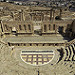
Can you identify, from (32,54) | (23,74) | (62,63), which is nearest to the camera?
(23,74)

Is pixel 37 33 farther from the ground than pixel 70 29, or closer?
closer

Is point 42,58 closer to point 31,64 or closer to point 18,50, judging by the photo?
point 31,64

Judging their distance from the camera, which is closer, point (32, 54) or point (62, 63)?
point (62, 63)

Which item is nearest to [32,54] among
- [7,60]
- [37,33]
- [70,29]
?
[7,60]

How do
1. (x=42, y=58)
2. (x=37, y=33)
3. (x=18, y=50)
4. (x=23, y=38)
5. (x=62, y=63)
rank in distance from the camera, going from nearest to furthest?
(x=62, y=63) → (x=42, y=58) → (x=18, y=50) → (x=23, y=38) → (x=37, y=33)

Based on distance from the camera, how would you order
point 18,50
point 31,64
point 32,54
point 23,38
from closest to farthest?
point 31,64 < point 32,54 < point 18,50 < point 23,38

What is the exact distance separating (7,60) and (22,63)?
2912 millimetres

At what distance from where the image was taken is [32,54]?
1764cm

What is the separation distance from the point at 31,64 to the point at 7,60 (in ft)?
15.1

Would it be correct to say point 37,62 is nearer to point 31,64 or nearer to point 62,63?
point 31,64

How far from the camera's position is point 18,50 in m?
18.9

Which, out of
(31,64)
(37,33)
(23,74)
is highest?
(37,33)

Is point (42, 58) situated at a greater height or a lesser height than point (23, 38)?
lesser

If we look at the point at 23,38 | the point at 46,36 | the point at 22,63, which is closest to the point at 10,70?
the point at 22,63
